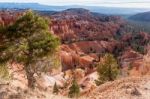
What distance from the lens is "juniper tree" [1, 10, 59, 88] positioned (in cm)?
1853

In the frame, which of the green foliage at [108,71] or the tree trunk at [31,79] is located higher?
the tree trunk at [31,79]

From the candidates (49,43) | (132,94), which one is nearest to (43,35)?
(49,43)

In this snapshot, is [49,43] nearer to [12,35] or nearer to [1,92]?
[12,35]

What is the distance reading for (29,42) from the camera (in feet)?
61.6

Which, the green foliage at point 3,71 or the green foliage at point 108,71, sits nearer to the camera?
the green foliage at point 3,71

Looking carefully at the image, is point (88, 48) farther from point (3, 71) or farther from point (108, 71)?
point (3, 71)

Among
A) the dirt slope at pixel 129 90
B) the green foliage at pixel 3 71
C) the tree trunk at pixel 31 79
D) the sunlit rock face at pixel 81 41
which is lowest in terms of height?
the sunlit rock face at pixel 81 41

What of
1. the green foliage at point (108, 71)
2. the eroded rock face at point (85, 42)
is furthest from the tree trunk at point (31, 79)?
the eroded rock face at point (85, 42)

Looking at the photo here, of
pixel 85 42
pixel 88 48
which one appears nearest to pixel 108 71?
pixel 88 48

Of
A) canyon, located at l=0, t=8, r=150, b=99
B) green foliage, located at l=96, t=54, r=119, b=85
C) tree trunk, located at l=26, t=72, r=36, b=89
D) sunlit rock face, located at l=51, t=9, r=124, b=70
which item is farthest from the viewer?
sunlit rock face, located at l=51, t=9, r=124, b=70

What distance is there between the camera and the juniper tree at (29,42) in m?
18.5

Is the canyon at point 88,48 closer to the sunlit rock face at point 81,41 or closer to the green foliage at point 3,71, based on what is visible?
the sunlit rock face at point 81,41

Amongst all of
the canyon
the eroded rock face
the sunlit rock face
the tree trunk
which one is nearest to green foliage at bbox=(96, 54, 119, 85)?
the canyon

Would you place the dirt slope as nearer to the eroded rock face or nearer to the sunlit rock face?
the eroded rock face
